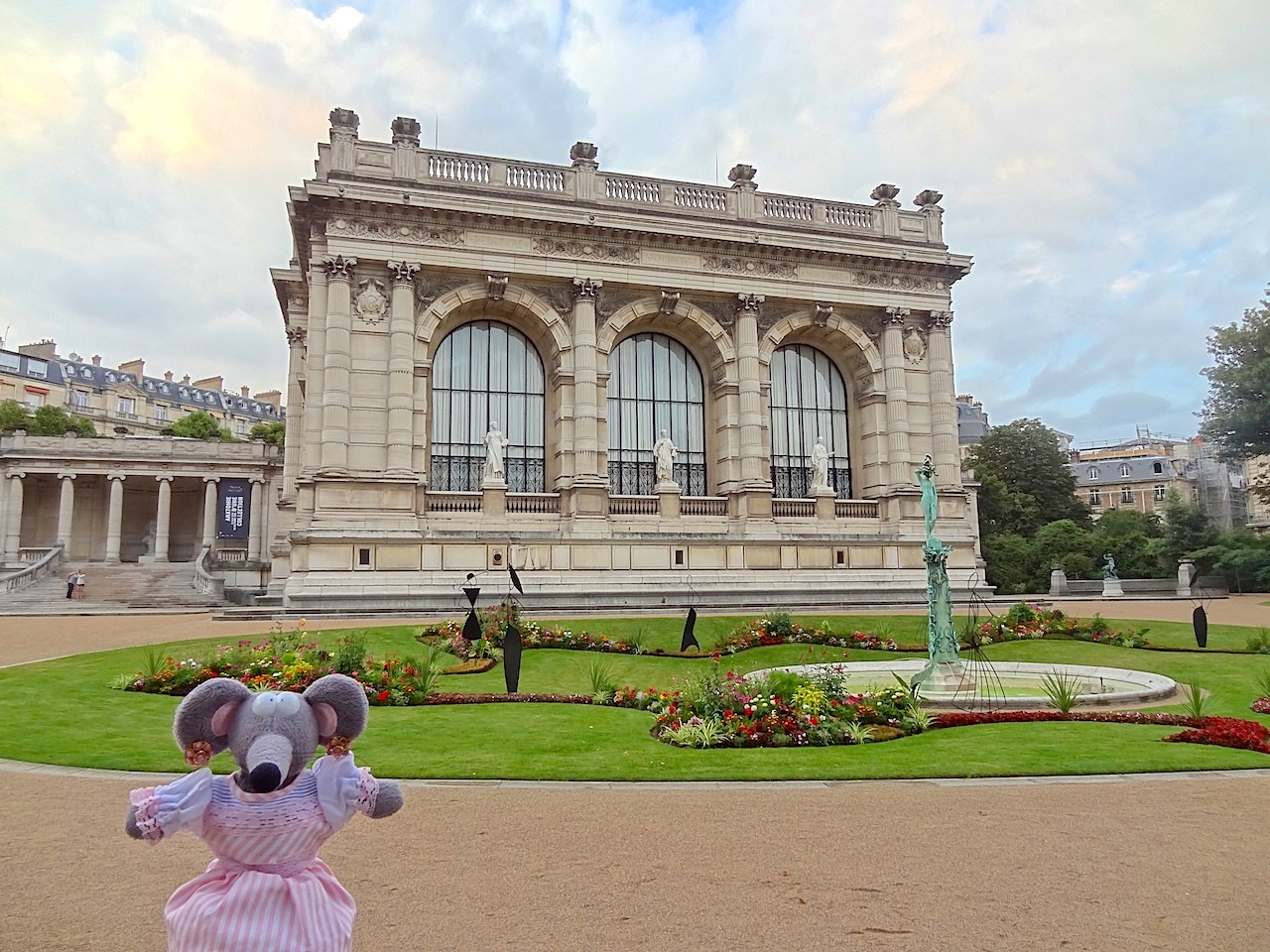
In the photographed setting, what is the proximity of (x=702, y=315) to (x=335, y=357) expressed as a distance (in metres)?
15.0

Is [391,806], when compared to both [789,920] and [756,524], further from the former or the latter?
[756,524]

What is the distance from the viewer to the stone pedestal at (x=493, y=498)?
109 ft

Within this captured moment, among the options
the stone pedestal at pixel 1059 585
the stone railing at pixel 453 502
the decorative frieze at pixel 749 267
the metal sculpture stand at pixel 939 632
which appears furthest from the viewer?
the stone pedestal at pixel 1059 585

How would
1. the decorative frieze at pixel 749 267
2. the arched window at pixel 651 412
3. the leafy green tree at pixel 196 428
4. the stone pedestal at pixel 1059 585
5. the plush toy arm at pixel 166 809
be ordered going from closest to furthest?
the plush toy arm at pixel 166 809 → the decorative frieze at pixel 749 267 → the arched window at pixel 651 412 → the stone pedestal at pixel 1059 585 → the leafy green tree at pixel 196 428

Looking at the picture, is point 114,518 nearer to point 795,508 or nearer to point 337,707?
point 795,508

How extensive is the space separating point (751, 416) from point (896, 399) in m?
7.02

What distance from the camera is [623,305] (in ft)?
119

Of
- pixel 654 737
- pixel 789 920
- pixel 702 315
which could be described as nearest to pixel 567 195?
pixel 702 315

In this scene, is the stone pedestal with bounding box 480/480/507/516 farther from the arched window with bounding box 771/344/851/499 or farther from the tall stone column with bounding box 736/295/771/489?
the arched window with bounding box 771/344/851/499

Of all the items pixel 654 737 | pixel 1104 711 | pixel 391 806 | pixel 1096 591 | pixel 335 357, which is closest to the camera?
pixel 391 806

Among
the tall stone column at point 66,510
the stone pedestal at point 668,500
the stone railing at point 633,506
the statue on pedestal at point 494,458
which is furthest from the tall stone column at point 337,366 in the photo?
the tall stone column at point 66,510

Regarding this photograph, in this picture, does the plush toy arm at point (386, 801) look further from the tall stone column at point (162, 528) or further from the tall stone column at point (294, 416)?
the tall stone column at point (162, 528)

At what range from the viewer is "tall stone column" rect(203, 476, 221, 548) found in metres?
53.4

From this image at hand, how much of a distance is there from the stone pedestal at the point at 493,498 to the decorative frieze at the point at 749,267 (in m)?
12.8
